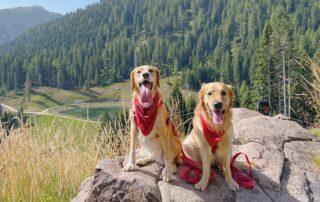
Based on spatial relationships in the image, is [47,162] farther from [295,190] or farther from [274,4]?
[274,4]

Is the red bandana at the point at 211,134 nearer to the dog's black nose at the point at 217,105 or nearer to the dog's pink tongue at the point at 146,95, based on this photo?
the dog's black nose at the point at 217,105

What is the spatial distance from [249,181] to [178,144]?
1044 mm

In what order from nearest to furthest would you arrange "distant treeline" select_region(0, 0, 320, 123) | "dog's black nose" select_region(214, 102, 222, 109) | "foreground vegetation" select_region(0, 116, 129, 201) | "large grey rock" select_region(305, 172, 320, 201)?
1. "dog's black nose" select_region(214, 102, 222, 109)
2. "large grey rock" select_region(305, 172, 320, 201)
3. "foreground vegetation" select_region(0, 116, 129, 201)
4. "distant treeline" select_region(0, 0, 320, 123)

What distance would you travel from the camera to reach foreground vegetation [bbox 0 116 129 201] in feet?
20.4

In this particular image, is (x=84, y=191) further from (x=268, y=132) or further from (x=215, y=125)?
(x=268, y=132)

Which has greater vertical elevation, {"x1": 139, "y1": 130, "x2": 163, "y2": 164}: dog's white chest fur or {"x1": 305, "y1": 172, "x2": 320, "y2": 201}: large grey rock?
{"x1": 139, "y1": 130, "x2": 163, "y2": 164}: dog's white chest fur

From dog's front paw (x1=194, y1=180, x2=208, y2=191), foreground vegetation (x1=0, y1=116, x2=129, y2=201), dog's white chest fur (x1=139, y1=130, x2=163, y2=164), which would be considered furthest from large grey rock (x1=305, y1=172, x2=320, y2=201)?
foreground vegetation (x1=0, y1=116, x2=129, y2=201)

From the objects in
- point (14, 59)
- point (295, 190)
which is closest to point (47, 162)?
point (295, 190)

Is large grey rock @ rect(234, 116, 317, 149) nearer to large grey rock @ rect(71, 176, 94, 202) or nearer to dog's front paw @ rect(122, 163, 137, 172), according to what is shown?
dog's front paw @ rect(122, 163, 137, 172)

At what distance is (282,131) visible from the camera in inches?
304

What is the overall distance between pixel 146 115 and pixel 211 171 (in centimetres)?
116

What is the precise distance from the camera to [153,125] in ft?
17.6

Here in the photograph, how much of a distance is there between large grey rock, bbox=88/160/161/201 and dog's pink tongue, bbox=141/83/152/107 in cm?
92

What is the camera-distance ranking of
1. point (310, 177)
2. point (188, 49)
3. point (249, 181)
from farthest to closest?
point (188, 49)
point (310, 177)
point (249, 181)
